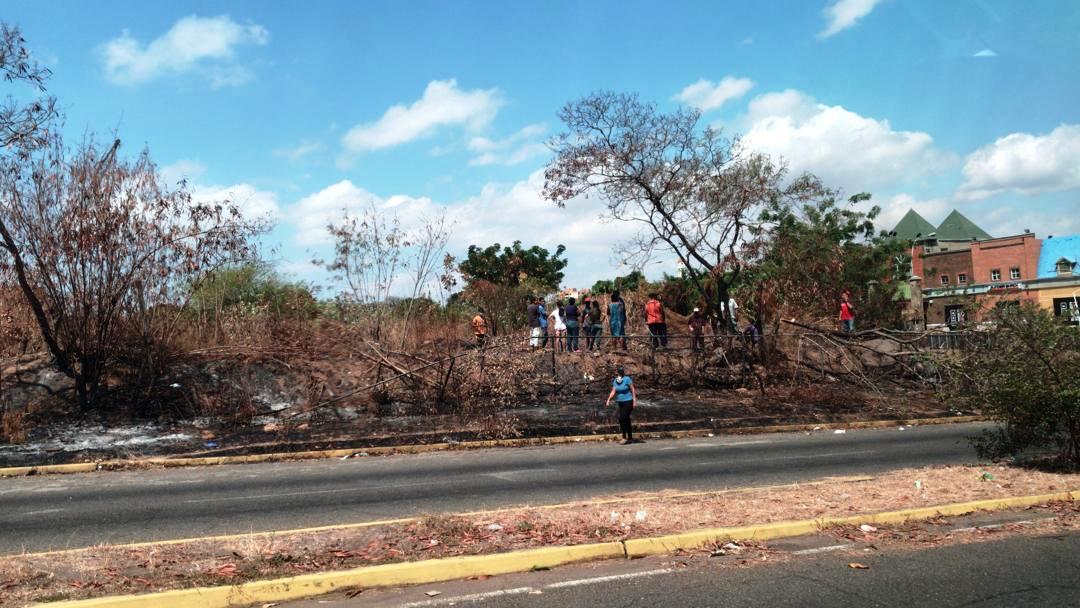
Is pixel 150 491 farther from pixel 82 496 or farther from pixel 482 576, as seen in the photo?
pixel 482 576

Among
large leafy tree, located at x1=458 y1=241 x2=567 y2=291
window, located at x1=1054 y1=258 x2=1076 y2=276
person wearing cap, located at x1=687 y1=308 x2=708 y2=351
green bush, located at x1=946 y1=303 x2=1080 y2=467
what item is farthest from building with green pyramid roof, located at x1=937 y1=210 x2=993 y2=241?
green bush, located at x1=946 y1=303 x2=1080 y2=467

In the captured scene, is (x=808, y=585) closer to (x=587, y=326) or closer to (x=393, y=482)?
(x=393, y=482)

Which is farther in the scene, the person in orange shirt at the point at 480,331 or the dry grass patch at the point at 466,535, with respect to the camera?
the person in orange shirt at the point at 480,331

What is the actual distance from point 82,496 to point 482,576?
775 centimetres

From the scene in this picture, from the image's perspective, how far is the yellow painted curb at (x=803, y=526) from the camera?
274 inches

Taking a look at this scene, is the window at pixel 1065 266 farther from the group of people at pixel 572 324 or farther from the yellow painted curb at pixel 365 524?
the yellow painted curb at pixel 365 524

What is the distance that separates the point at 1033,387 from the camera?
10.0 metres

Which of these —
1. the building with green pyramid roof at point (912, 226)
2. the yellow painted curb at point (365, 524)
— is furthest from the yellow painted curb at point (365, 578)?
the building with green pyramid roof at point (912, 226)

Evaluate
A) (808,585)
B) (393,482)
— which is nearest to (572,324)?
(393,482)

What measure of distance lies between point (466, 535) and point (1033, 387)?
7.43 m

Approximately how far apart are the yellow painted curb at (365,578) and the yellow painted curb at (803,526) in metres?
0.35

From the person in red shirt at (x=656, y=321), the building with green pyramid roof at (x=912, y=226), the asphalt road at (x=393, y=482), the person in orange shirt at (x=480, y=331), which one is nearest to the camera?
the asphalt road at (x=393, y=482)

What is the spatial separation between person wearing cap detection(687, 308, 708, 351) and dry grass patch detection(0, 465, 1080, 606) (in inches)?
538

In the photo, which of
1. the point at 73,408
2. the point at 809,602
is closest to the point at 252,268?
the point at 73,408
